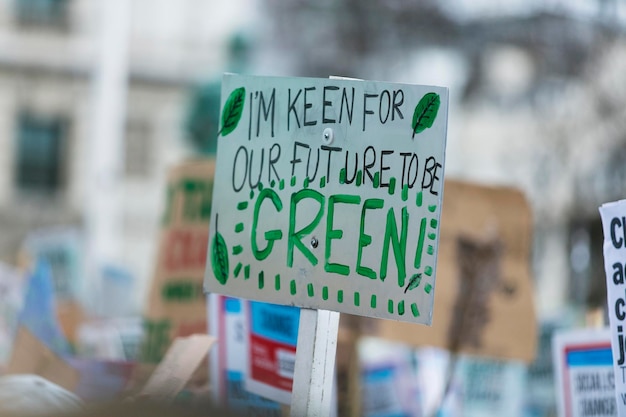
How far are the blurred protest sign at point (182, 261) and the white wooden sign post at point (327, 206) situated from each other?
1.88 meters

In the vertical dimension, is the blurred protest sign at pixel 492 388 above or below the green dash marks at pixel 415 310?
below

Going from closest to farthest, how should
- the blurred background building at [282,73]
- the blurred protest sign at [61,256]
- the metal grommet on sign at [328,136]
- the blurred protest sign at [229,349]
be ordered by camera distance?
1. the metal grommet on sign at [328,136]
2. the blurred protest sign at [229,349]
3. the blurred protest sign at [61,256]
4. the blurred background building at [282,73]

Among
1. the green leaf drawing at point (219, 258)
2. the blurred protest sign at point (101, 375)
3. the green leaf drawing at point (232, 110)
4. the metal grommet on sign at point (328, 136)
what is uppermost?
the green leaf drawing at point (232, 110)

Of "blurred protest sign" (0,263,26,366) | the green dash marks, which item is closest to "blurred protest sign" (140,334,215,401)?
the green dash marks

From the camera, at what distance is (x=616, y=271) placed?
3.03 metres

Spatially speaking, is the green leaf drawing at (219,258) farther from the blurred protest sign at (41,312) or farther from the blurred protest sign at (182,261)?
the blurred protest sign at (182,261)

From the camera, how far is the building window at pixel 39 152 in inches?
1033

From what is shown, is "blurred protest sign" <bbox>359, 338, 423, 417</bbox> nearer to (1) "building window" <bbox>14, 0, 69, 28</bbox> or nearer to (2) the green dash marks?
(2) the green dash marks

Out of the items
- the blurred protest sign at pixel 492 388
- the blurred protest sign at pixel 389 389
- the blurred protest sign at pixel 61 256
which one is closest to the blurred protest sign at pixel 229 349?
the blurred protest sign at pixel 389 389

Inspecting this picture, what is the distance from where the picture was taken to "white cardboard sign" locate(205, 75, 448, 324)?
2822mm

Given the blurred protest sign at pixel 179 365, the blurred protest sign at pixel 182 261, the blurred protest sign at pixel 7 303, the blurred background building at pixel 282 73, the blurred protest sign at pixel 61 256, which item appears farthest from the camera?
the blurred background building at pixel 282 73

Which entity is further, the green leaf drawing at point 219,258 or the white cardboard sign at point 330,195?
the green leaf drawing at point 219,258

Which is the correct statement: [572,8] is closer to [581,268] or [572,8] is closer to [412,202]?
[581,268]

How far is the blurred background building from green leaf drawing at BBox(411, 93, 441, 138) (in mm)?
9771
